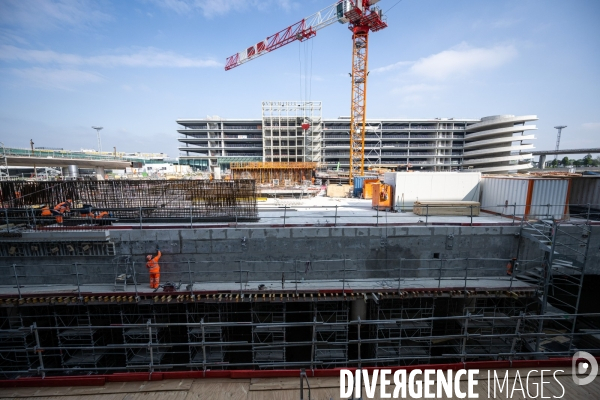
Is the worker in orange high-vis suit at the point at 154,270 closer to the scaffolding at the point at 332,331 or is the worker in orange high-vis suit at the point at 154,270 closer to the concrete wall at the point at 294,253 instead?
the concrete wall at the point at 294,253

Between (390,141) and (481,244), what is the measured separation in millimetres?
65813

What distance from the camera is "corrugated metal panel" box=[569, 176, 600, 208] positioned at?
43.7ft

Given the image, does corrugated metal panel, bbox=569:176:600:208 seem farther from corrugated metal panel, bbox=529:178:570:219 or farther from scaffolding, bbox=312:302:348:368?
scaffolding, bbox=312:302:348:368

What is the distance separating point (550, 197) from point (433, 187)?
5.25 m

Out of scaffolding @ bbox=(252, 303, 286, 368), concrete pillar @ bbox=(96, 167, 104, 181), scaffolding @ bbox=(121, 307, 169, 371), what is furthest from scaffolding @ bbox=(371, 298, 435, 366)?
concrete pillar @ bbox=(96, 167, 104, 181)

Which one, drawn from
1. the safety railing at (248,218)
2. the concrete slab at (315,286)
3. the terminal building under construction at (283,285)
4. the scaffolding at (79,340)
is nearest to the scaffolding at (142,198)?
the safety railing at (248,218)

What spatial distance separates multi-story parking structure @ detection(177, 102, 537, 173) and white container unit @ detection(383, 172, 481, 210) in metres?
50.9

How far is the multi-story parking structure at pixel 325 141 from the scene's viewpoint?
6638cm

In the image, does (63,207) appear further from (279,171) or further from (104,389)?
(279,171)

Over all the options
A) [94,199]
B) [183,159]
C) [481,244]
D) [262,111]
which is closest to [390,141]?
[262,111]

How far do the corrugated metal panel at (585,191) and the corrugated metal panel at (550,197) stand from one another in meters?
1.39

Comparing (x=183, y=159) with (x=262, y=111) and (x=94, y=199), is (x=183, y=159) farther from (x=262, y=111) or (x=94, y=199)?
(x=94, y=199)

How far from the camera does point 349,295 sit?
10.2 meters

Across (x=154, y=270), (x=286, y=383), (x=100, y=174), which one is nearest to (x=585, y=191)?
(x=286, y=383)
